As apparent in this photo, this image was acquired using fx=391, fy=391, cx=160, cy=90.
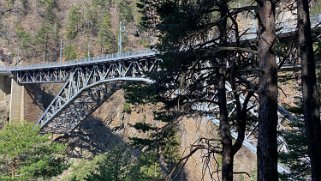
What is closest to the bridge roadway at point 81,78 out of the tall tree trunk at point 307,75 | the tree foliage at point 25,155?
the tree foliage at point 25,155

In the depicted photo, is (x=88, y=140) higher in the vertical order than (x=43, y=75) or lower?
A: lower

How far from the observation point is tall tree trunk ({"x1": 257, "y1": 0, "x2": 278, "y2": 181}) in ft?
15.6

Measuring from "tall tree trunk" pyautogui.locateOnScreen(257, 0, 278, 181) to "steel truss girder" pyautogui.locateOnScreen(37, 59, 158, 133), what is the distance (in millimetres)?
19219

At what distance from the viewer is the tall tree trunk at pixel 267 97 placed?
4746mm

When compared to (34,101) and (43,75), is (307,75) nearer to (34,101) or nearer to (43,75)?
(43,75)

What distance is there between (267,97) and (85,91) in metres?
30.3

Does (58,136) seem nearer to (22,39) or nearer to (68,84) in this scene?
(68,84)

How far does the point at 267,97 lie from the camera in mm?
4852

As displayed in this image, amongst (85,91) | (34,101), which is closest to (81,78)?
(85,91)

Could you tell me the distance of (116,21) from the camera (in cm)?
7688

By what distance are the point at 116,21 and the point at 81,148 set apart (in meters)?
36.8

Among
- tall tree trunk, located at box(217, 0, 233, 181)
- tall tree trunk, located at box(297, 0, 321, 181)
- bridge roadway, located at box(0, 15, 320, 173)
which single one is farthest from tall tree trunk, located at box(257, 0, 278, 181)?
bridge roadway, located at box(0, 15, 320, 173)

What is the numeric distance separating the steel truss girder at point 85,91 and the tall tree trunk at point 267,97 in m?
19.2

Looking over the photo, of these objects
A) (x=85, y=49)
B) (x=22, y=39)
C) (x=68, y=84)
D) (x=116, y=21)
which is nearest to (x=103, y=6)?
(x=116, y=21)
